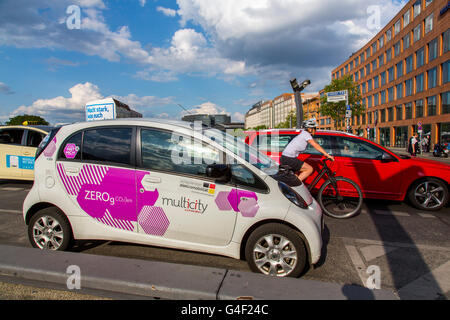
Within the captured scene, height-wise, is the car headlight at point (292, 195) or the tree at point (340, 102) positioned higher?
the tree at point (340, 102)

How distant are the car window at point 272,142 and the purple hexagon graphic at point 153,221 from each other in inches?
164

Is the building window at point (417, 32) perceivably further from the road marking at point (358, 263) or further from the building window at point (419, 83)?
the road marking at point (358, 263)

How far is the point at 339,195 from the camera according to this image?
17.0ft

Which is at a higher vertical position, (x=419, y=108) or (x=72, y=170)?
(x=419, y=108)

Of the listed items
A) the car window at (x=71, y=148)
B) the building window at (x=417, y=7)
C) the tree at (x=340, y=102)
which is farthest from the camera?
the building window at (x=417, y=7)

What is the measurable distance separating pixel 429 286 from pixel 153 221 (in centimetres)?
288

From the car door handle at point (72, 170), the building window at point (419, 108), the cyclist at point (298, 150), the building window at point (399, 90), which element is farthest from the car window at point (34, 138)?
the building window at point (399, 90)

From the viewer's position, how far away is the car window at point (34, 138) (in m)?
8.16

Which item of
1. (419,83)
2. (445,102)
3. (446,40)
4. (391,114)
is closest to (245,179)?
(445,102)

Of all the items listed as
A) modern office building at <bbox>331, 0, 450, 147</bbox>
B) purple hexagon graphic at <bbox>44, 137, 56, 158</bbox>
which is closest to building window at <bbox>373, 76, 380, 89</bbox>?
modern office building at <bbox>331, 0, 450, 147</bbox>

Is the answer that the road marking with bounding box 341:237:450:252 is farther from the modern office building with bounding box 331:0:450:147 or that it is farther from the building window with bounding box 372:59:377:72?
the building window with bounding box 372:59:377:72

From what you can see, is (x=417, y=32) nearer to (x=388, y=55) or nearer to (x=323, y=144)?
(x=388, y=55)
